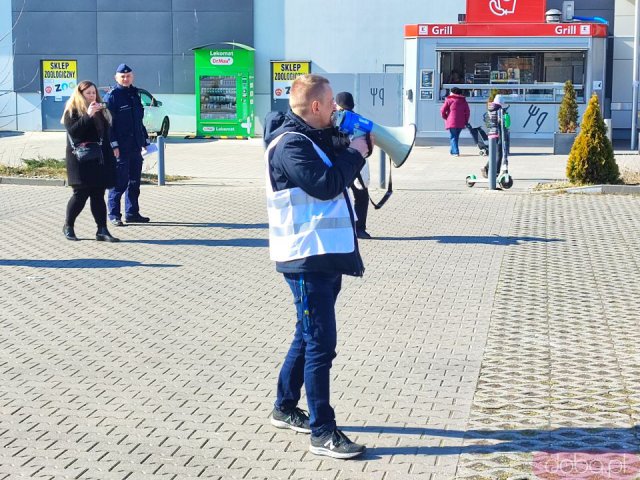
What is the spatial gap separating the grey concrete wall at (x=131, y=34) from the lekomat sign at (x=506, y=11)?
22.6 ft

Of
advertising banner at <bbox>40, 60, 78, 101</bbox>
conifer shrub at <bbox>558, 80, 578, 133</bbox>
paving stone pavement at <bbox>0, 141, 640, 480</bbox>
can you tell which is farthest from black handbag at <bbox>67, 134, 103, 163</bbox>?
advertising banner at <bbox>40, 60, 78, 101</bbox>

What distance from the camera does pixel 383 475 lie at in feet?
15.8

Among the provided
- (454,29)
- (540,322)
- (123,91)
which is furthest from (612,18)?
(540,322)

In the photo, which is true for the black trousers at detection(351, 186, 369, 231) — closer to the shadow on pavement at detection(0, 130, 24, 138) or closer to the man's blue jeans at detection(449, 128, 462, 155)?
the man's blue jeans at detection(449, 128, 462, 155)

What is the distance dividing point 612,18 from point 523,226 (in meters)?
19.2

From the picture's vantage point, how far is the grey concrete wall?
97.4 feet

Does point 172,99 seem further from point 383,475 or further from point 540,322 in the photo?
point 383,475

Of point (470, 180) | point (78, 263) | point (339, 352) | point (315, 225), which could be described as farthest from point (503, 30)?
point (315, 225)

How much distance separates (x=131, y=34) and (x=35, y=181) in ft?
45.3

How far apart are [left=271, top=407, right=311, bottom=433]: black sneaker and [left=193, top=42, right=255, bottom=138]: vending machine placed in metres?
23.8

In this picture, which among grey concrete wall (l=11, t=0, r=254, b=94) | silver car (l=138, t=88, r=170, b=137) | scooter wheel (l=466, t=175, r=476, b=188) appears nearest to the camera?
scooter wheel (l=466, t=175, r=476, b=188)

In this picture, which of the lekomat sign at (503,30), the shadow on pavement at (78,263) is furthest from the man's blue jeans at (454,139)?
the shadow on pavement at (78,263)

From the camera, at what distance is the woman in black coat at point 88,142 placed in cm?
1103

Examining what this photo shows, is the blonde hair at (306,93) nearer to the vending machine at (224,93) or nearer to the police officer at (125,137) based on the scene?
the police officer at (125,137)
